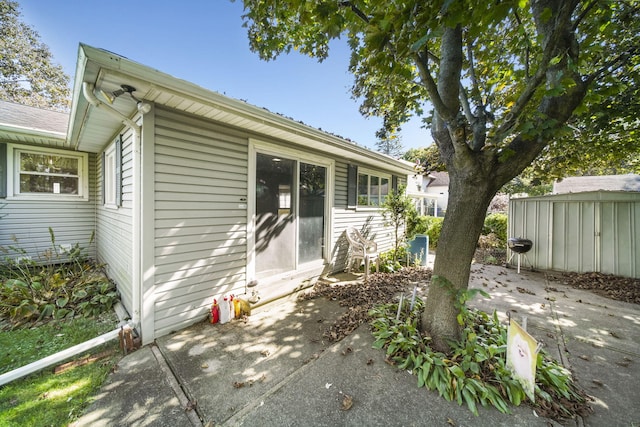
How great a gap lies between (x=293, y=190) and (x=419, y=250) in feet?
14.2

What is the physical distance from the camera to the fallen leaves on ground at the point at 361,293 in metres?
3.20

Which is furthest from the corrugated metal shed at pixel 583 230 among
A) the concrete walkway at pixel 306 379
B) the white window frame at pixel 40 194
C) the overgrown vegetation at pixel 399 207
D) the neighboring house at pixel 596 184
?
the neighboring house at pixel 596 184

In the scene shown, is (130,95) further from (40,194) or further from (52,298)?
(40,194)

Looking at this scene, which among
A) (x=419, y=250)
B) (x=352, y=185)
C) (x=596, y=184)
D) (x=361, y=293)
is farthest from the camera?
(x=596, y=184)

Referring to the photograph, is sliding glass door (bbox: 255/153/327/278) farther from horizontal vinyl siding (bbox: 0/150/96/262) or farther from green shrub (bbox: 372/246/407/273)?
horizontal vinyl siding (bbox: 0/150/96/262)

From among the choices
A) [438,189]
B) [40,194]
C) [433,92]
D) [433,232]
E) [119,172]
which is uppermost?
[438,189]

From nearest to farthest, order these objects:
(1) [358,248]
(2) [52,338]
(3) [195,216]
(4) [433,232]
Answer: (2) [52,338]
(3) [195,216]
(1) [358,248]
(4) [433,232]

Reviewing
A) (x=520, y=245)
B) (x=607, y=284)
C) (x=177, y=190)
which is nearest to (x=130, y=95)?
(x=177, y=190)

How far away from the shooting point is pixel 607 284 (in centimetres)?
494

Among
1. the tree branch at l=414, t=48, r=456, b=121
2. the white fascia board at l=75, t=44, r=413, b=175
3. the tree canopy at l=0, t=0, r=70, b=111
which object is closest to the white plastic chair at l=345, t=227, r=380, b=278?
the white fascia board at l=75, t=44, r=413, b=175

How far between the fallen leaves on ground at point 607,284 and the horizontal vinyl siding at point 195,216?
22.6 feet

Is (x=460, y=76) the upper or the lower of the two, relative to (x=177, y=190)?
upper

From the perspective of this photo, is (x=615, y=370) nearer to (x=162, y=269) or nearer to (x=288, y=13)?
(x=162, y=269)

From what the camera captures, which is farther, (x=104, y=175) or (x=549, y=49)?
(x=104, y=175)
